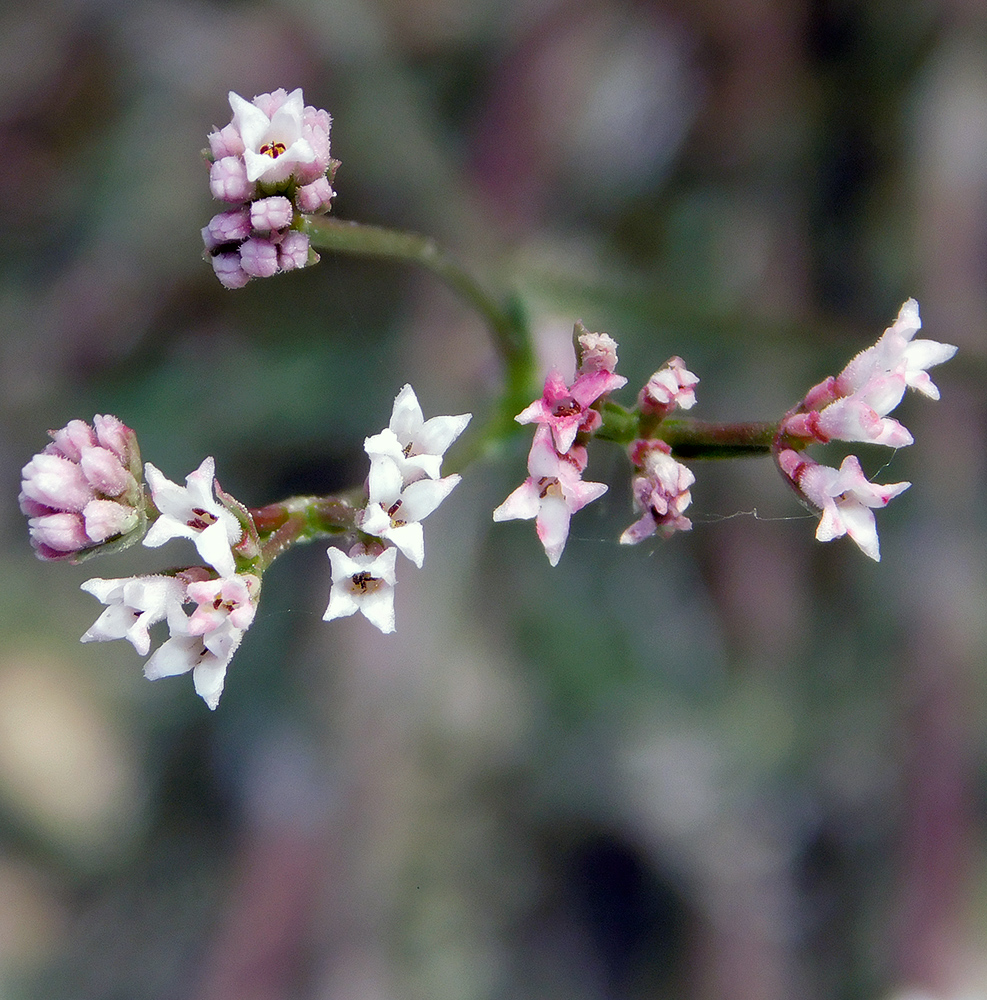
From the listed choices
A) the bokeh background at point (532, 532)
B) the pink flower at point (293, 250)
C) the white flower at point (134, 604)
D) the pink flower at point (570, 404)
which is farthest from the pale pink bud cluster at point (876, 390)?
the bokeh background at point (532, 532)

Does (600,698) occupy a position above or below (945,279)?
below

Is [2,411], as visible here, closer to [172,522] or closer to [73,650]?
[73,650]

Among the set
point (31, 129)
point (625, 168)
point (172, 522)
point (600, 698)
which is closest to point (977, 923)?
point (600, 698)

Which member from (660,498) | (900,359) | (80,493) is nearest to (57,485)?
(80,493)

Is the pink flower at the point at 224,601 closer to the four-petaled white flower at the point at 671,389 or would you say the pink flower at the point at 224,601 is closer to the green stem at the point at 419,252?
the green stem at the point at 419,252

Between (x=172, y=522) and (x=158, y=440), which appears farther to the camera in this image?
(x=158, y=440)

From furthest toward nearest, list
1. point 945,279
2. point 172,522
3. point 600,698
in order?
1. point 600,698
2. point 945,279
3. point 172,522

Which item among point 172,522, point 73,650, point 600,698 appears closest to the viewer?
point 172,522
